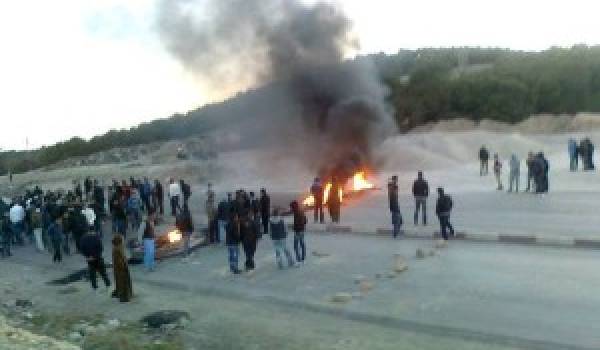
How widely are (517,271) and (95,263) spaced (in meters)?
9.99

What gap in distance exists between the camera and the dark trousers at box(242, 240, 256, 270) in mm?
18997

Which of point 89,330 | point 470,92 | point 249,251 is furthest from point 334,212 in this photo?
point 470,92

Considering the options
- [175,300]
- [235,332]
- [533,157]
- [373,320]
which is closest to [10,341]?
[235,332]

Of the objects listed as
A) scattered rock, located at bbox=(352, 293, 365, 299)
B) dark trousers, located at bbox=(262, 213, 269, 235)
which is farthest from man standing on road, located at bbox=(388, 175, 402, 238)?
scattered rock, located at bbox=(352, 293, 365, 299)

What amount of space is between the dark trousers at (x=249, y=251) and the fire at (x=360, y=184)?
1281cm

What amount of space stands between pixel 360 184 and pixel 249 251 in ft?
44.5

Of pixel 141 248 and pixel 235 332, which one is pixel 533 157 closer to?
pixel 141 248

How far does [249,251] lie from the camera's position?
62.8ft

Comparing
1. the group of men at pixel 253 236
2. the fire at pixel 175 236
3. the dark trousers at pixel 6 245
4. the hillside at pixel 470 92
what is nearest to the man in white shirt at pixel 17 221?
the dark trousers at pixel 6 245

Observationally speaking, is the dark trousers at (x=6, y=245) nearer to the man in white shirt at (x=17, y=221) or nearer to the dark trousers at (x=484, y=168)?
the man in white shirt at (x=17, y=221)

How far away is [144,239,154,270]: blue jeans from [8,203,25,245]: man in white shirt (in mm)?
8104

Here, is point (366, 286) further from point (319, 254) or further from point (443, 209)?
point (443, 209)

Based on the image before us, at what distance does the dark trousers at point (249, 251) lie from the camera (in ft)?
62.3

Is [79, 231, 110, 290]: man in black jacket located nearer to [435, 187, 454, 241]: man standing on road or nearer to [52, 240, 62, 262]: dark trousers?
[52, 240, 62, 262]: dark trousers
